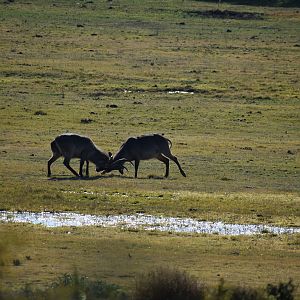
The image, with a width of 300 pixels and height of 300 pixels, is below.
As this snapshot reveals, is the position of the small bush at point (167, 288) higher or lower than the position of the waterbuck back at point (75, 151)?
lower

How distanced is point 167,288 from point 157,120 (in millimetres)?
29325

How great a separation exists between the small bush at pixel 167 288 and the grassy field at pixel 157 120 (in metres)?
2.58

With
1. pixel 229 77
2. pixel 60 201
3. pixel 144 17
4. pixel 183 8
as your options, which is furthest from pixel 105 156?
pixel 183 8

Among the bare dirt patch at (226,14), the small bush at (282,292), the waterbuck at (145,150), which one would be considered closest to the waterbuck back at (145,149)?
the waterbuck at (145,150)

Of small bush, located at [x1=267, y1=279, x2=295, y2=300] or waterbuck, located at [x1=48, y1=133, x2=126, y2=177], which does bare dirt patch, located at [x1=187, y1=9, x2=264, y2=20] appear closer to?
waterbuck, located at [x1=48, y1=133, x2=126, y2=177]

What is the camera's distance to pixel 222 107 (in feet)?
154

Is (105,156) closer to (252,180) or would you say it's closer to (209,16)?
(252,180)

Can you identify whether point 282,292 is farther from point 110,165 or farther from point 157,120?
point 157,120

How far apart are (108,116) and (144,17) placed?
41416 millimetres

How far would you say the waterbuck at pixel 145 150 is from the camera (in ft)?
103

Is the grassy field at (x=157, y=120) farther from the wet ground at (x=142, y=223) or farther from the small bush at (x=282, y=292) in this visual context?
the small bush at (x=282, y=292)

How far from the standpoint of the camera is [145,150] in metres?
31.5

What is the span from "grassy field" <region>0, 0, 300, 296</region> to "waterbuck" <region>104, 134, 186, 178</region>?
53 centimetres

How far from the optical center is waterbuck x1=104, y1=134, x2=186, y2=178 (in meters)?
31.3
